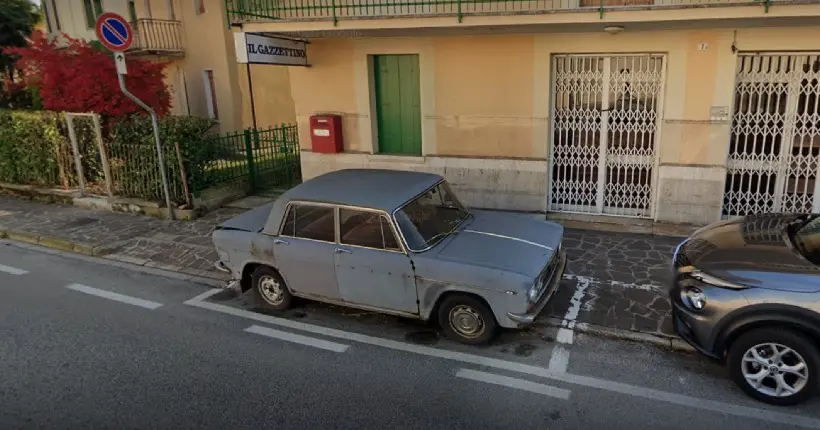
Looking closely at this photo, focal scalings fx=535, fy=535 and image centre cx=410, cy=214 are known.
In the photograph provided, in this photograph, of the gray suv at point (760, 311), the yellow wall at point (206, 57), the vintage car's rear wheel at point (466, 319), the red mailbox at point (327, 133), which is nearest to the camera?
the gray suv at point (760, 311)

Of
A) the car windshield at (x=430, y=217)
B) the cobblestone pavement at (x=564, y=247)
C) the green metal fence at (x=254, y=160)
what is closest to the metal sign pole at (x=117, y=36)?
the green metal fence at (x=254, y=160)

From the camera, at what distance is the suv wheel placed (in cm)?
395

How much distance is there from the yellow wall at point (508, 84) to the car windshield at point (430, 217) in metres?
3.09

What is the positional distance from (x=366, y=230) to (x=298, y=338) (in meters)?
1.32

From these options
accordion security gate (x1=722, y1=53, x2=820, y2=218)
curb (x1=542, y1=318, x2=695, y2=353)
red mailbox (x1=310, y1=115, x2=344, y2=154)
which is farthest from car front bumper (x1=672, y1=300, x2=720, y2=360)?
red mailbox (x1=310, y1=115, x2=344, y2=154)

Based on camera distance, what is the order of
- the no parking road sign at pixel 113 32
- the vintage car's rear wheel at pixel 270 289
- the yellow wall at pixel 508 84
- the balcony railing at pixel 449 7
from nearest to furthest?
the vintage car's rear wheel at pixel 270 289, the balcony railing at pixel 449 7, the yellow wall at pixel 508 84, the no parking road sign at pixel 113 32

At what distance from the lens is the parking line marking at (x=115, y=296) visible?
645 cm

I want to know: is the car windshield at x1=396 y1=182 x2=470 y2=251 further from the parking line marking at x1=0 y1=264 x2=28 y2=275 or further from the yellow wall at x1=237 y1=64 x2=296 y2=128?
the yellow wall at x1=237 y1=64 x2=296 y2=128

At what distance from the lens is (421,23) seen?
7742mm

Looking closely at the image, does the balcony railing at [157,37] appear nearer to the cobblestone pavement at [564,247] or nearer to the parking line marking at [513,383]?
the cobblestone pavement at [564,247]

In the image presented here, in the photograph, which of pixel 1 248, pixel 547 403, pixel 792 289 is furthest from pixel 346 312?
pixel 1 248

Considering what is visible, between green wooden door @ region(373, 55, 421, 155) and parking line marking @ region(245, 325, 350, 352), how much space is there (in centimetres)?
492

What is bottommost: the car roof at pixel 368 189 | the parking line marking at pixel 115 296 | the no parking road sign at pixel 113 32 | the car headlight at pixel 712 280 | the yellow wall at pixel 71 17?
the parking line marking at pixel 115 296

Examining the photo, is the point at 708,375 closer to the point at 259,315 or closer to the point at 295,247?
the point at 295,247
